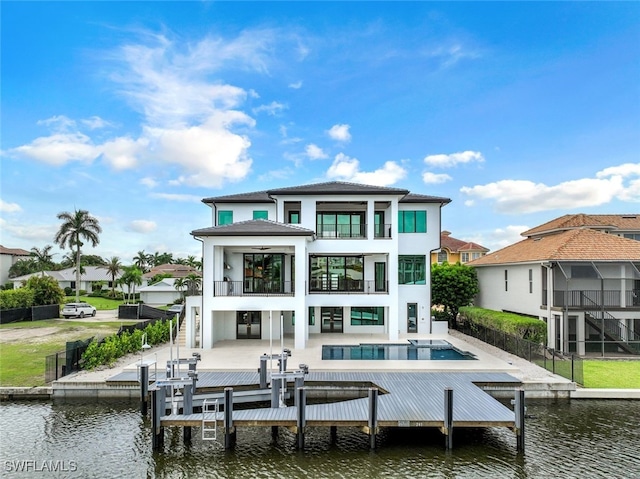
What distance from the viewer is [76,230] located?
143 feet

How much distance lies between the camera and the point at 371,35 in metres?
24.4

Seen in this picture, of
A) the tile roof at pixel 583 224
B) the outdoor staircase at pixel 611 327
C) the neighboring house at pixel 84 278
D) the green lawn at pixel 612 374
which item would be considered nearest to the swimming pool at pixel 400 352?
the green lawn at pixel 612 374

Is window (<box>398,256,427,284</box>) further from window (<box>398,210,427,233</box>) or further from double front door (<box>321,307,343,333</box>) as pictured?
double front door (<box>321,307,343,333</box>)

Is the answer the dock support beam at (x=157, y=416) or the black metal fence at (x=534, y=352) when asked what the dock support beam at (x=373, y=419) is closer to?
the dock support beam at (x=157, y=416)

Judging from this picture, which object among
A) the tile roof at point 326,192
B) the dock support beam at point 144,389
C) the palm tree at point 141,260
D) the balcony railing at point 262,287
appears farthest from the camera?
the palm tree at point 141,260

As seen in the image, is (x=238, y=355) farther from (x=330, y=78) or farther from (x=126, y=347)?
(x=330, y=78)

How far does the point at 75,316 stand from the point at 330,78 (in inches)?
1185

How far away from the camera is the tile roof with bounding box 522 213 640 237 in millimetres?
25453

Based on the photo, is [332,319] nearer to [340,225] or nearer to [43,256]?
[340,225]

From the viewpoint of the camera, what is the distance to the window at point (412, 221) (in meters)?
24.1

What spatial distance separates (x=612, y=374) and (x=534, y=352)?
8.95 feet

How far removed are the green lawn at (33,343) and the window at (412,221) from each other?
63.2 feet

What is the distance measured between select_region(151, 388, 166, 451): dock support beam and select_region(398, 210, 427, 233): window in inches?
682

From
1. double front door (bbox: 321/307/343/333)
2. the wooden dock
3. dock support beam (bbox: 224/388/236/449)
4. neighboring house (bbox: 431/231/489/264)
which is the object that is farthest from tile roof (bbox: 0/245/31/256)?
dock support beam (bbox: 224/388/236/449)
